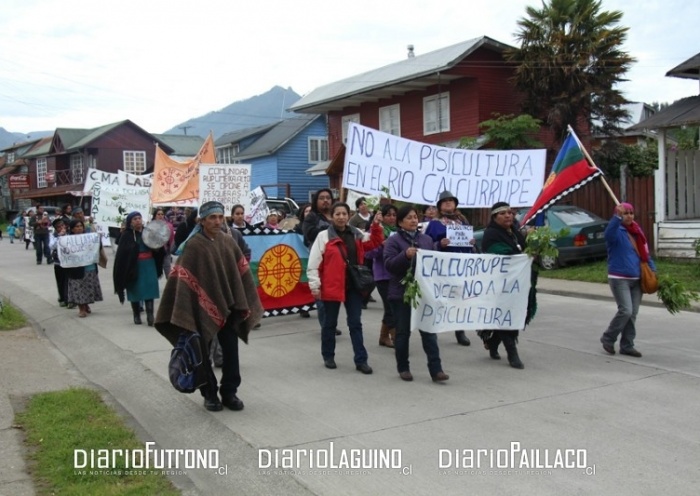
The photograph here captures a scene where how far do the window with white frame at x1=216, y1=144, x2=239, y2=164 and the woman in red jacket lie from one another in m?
39.2

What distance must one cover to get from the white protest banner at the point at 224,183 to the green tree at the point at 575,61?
45.1 feet

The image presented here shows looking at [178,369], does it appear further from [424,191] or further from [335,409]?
[424,191]

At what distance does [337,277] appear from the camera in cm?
756

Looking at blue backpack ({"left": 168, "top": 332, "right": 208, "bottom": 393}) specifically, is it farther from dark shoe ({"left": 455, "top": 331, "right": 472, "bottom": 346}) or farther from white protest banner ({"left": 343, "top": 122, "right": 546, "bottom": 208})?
dark shoe ({"left": 455, "top": 331, "right": 472, "bottom": 346})

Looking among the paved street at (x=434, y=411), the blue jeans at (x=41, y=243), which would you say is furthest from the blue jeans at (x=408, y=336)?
the blue jeans at (x=41, y=243)

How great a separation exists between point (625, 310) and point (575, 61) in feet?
56.2

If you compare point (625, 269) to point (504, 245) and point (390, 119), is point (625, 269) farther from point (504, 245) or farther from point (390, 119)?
point (390, 119)

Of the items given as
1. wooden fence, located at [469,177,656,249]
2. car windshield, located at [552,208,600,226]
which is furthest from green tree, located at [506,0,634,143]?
car windshield, located at [552,208,600,226]

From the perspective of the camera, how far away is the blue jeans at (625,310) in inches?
319

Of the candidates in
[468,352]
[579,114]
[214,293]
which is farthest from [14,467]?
[579,114]

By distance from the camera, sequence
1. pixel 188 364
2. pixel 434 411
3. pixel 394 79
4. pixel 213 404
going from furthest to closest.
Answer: pixel 394 79 < pixel 213 404 < pixel 434 411 < pixel 188 364

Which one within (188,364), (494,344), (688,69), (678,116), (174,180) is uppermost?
(688,69)

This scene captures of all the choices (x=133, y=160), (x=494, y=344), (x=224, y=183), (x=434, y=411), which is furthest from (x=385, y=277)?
(x=133, y=160)

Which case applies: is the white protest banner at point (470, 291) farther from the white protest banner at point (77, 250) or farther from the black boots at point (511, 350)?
the white protest banner at point (77, 250)
